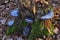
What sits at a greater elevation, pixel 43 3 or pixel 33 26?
pixel 43 3

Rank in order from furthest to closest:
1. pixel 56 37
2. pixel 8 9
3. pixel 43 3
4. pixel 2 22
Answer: pixel 8 9 < pixel 2 22 < pixel 56 37 < pixel 43 3

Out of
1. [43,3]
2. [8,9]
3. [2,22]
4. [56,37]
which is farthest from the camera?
[8,9]

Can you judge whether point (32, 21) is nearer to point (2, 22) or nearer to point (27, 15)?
point (27, 15)

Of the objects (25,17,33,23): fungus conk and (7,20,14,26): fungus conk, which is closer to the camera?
(25,17,33,23): fungus conk

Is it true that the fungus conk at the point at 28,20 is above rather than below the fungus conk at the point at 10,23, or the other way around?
above

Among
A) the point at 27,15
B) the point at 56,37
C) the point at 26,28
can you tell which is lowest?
the point at 56,37

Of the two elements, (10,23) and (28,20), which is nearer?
(28,20)

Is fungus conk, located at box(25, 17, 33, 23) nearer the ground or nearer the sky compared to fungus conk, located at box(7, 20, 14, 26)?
nearer the sky

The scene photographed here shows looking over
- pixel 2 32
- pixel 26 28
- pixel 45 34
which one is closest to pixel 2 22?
pixel 2 32

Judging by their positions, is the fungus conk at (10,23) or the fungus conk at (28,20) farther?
the fungus conk at (10,23)

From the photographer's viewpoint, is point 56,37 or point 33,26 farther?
point 56,37

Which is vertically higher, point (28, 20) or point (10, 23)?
point (28, 20)
